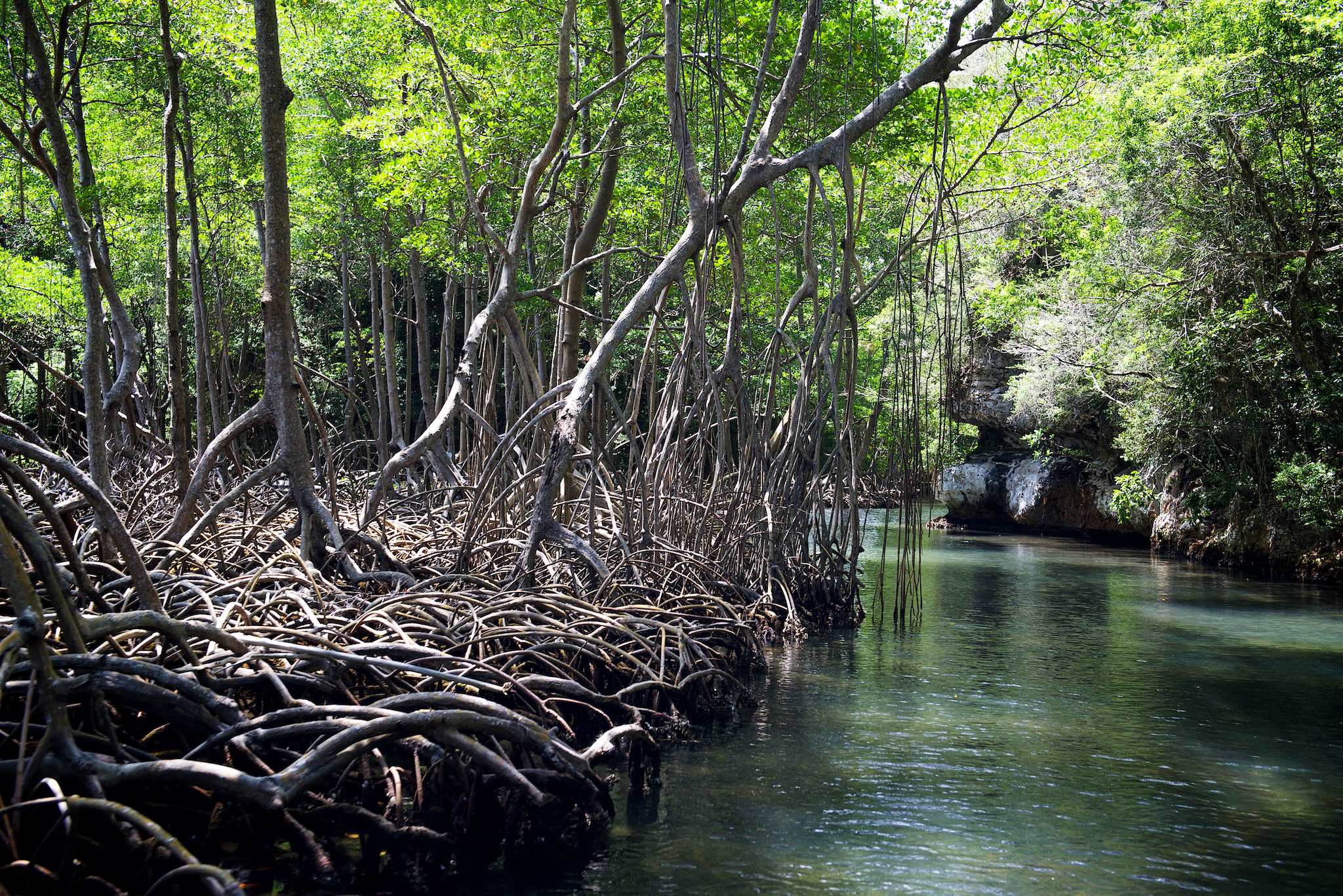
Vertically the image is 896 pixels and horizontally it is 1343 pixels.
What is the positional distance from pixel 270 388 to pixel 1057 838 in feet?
15.6

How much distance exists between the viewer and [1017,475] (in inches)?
924

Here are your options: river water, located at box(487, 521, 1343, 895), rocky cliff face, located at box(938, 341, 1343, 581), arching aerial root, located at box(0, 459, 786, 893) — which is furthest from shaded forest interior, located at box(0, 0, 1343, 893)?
river water, located at box(487, 521, 1343, 895)

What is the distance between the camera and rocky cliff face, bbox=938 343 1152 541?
2097cm

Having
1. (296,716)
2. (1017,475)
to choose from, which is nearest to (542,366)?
(296,716)

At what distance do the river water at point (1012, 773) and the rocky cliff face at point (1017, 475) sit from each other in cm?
1004

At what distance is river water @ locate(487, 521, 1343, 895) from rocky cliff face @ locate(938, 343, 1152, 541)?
10.0 m

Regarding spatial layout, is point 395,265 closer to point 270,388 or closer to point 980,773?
point 270,388

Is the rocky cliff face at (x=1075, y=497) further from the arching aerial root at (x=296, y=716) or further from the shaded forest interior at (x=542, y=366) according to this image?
the arching aerial root at (x=296, y=716)

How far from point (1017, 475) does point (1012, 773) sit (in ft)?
60.2

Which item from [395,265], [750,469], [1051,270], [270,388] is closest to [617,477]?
[750,469]

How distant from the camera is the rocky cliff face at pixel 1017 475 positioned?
21.0 meters

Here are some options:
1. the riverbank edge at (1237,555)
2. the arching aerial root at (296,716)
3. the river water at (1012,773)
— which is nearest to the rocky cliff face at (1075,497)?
the riverbank edge at (1237,555)

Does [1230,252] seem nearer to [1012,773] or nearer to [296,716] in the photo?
[1012,773]

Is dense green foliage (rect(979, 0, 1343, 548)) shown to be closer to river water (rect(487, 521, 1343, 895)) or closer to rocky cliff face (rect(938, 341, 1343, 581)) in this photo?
rocky cliff face (rect(938, 341, 1343, 581))
